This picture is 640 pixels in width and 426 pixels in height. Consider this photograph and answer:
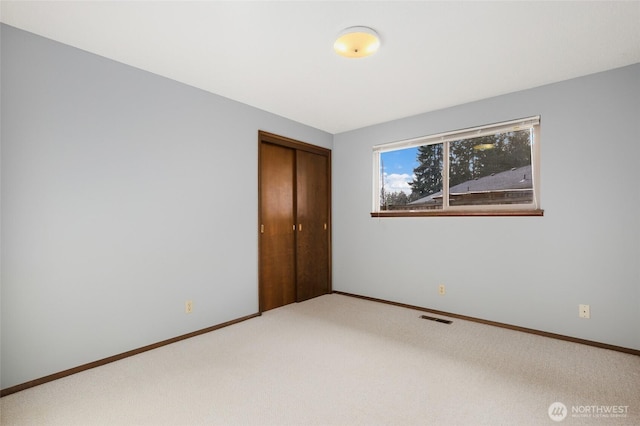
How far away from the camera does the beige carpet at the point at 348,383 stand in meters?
1.71

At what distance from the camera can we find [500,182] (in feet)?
10.4

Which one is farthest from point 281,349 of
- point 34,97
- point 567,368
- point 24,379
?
point 34,97

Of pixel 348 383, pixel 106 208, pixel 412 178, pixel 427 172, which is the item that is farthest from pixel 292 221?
pixel 348 383

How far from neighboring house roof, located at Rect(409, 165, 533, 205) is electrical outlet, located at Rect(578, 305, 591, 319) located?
3.74ft

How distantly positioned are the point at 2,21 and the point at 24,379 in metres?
2.29

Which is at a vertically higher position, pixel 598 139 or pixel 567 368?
pixel 598 139

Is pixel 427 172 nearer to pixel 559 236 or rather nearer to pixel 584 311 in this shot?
pixel 559 236

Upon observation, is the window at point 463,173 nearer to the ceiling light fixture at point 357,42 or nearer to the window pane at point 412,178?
the window pane at point 412,178

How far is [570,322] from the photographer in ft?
8.97

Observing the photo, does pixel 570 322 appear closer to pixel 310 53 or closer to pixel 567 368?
pixel 567 368

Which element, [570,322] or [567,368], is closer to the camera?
[567,368]

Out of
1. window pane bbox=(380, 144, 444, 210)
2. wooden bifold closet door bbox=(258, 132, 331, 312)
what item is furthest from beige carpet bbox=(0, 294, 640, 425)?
window pane bbox=(380, 144, 444, 210)

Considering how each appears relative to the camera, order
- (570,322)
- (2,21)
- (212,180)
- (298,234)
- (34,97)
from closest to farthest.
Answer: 1. (2,21)
2. (34,97)
3. (570,322)
4. (212,180)
5. (298,234)

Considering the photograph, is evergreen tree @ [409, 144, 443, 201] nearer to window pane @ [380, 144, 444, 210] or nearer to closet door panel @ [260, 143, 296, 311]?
window pane @ [380, 144, 444, 210]
